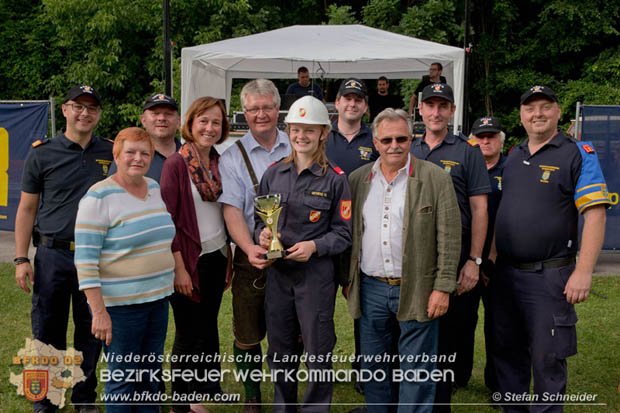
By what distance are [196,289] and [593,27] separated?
1645 centimetres

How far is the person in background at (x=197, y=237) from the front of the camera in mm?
3514

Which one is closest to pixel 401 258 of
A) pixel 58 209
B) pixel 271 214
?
pixel 271 214

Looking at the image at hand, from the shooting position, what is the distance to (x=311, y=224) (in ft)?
11.0

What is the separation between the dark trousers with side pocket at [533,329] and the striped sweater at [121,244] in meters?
2.15

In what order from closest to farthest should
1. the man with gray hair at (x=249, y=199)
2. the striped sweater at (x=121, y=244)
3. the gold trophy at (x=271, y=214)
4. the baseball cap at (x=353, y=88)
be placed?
the striped sweater at (x=121, y=244), the gold trophy at (x=271, y=214), the man with gray hair at (x=249, y=199), the baseball cap at (x=353, y=88)

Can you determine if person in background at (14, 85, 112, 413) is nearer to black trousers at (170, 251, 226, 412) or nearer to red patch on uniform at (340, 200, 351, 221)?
black trousers at (170, 251, 226, 412)

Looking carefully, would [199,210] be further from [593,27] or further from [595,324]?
[593,27]

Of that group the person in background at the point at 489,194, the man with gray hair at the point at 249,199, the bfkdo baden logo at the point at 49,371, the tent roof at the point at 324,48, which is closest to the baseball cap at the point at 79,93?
the man with gray hair at the point at 249,199

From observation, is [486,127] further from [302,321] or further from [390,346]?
[302,321]

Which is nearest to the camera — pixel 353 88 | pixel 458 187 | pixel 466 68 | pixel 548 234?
pixel 548 234

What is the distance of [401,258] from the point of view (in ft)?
11.0

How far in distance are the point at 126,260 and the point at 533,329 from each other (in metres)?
2.46

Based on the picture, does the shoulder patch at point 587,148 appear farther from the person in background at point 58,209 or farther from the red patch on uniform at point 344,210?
the person in background at point 58,209

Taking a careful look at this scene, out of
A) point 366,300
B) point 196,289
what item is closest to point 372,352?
point 366,300
